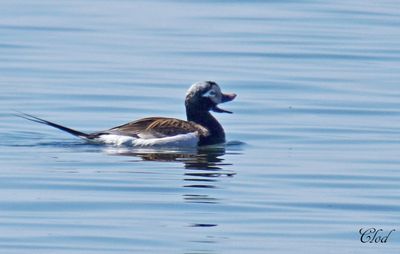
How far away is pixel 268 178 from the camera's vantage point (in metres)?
15.3

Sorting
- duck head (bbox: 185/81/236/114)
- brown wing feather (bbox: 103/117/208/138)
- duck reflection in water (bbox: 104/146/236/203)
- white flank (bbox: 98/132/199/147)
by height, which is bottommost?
duck reflection in water (bbox: 104/146/236/203)

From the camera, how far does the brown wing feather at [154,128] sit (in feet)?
57.8

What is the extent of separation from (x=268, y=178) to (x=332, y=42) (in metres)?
12.3

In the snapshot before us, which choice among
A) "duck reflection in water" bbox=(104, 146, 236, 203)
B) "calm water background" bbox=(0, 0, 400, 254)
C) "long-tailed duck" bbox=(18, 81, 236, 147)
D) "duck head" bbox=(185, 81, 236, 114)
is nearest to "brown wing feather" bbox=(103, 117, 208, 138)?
"long-tailed duck" bbox=(18, 81, 236, 147)

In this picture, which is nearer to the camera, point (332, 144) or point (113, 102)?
point (332, 144)

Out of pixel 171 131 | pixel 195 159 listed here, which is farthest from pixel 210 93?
pixel 195 159

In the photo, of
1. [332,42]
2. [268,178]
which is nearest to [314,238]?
[268,178]

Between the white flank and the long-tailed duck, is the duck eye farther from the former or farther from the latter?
the white flank

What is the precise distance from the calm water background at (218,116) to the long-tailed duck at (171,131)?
0.79 feet

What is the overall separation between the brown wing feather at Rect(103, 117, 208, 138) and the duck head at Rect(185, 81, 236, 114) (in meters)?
0.62

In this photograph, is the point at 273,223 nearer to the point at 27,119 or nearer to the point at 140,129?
the point at 140,129

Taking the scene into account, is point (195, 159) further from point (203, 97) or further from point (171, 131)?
point (203, 97)

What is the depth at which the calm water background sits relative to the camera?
41.7 ft

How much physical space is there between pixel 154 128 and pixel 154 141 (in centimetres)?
13
